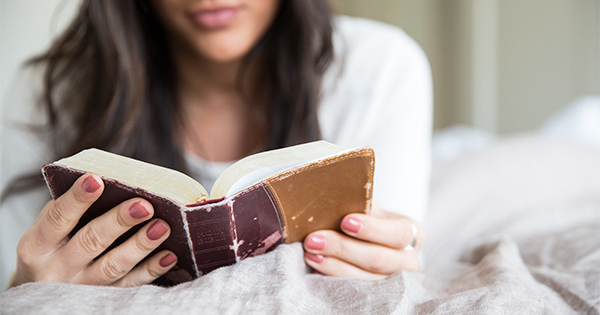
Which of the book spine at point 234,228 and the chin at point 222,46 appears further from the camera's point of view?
the chin at point 222,46

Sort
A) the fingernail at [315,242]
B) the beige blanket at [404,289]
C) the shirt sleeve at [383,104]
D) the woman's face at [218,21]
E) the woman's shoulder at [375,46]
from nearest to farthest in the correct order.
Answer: the beige blanket at [404,289] < the fingernail at [315,242] < the woman's face at [218,21] < the shirt sleeve at [383,104] < the woman's shoulder at [375,46]

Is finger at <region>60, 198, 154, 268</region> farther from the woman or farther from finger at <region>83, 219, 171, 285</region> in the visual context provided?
the woman

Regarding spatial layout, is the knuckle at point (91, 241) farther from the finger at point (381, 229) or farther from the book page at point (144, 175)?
the finger at point (381, 229)

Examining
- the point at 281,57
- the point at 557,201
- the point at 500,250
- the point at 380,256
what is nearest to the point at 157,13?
the point at 281,57

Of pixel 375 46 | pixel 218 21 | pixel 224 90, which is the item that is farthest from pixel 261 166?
pixel 375 46

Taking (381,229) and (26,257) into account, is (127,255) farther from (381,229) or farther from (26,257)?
(381,229)

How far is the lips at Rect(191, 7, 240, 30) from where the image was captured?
82cm

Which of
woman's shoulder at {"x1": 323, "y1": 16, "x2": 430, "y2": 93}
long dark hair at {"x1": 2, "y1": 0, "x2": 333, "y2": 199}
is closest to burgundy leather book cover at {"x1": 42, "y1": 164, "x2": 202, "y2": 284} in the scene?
long dark hair at {"x1": 2, "y1": 0, "x2": 333, "y2": 199}

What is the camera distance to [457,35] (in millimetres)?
2844

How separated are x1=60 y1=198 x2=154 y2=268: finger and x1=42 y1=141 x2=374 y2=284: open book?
0.04 ft

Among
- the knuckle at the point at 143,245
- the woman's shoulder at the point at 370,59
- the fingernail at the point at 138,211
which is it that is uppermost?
the woman's shoulder at the point at 370,59

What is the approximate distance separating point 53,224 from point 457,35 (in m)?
2.86

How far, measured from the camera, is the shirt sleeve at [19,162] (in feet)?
3.23

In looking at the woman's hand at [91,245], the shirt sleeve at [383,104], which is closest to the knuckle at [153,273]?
the woman's hand at [91,245]
